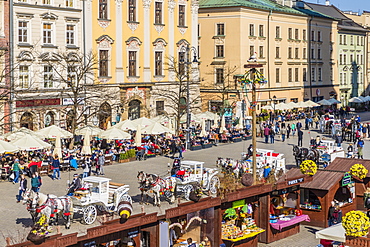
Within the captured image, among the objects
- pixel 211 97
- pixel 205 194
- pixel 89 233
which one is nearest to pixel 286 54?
pixel 211 97

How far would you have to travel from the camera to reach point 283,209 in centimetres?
3089

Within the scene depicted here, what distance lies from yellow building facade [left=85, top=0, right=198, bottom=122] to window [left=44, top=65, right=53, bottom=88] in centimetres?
433

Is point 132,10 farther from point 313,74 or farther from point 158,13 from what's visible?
point 313,74

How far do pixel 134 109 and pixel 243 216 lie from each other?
106 feet

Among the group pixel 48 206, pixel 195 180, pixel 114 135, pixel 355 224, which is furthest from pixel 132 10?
pixel 355 224

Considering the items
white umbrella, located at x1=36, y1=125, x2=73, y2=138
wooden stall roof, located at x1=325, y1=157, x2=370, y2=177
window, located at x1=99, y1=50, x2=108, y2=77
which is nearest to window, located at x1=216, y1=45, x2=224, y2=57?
window, located at x1=99, y1=50, x2=108, y2=77

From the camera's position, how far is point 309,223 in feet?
106

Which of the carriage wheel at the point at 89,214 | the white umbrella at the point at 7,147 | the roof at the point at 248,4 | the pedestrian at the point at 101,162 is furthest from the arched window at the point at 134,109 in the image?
the carriage wheel at the point at 89,214

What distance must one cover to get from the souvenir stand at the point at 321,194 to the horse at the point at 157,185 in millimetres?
7760

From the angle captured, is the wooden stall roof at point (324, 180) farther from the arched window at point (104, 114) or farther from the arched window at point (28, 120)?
the arched window at point (104, 114)

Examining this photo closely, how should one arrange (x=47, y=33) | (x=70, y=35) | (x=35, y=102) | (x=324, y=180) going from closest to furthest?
(x=324, y=180)
(x=35, y=102)
(x=47, y=33)
(x=70, y=35)

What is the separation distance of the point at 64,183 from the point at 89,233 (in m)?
11.8

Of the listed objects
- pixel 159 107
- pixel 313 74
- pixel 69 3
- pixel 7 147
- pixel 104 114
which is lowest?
pixel 7 147

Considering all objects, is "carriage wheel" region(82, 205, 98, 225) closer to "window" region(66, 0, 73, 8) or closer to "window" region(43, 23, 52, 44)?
"window" region(43, 23, 52, 44)
